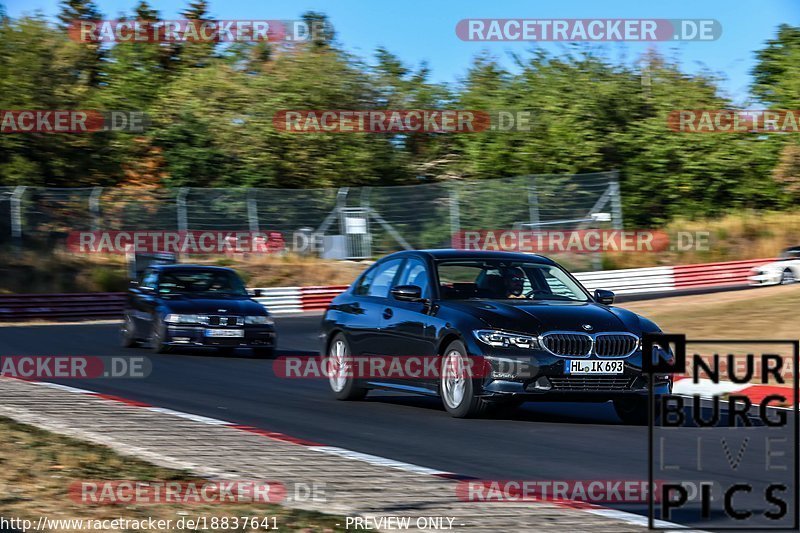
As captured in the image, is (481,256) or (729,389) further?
(729,389)

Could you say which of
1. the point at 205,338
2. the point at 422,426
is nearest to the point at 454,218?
the point at 205,338

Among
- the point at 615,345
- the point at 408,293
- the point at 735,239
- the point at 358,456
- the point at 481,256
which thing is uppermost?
the point at 735,239

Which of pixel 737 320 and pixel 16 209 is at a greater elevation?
pixel 16 209

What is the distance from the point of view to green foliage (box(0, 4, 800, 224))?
4809cm

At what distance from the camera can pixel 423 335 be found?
1169cm

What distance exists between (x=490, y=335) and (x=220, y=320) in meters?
8.75

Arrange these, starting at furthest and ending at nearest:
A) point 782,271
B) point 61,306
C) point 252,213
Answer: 1. point 252,213
2. point 782,271
3. point 61,306

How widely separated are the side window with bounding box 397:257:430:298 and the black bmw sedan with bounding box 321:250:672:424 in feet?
0.04

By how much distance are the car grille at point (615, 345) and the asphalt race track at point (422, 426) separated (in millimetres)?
662

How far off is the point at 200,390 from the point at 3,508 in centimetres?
776

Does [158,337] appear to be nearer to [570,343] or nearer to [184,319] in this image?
[184,319]

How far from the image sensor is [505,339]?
10906mm

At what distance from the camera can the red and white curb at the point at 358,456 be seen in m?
6.61

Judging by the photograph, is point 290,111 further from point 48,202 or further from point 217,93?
point 48,202
